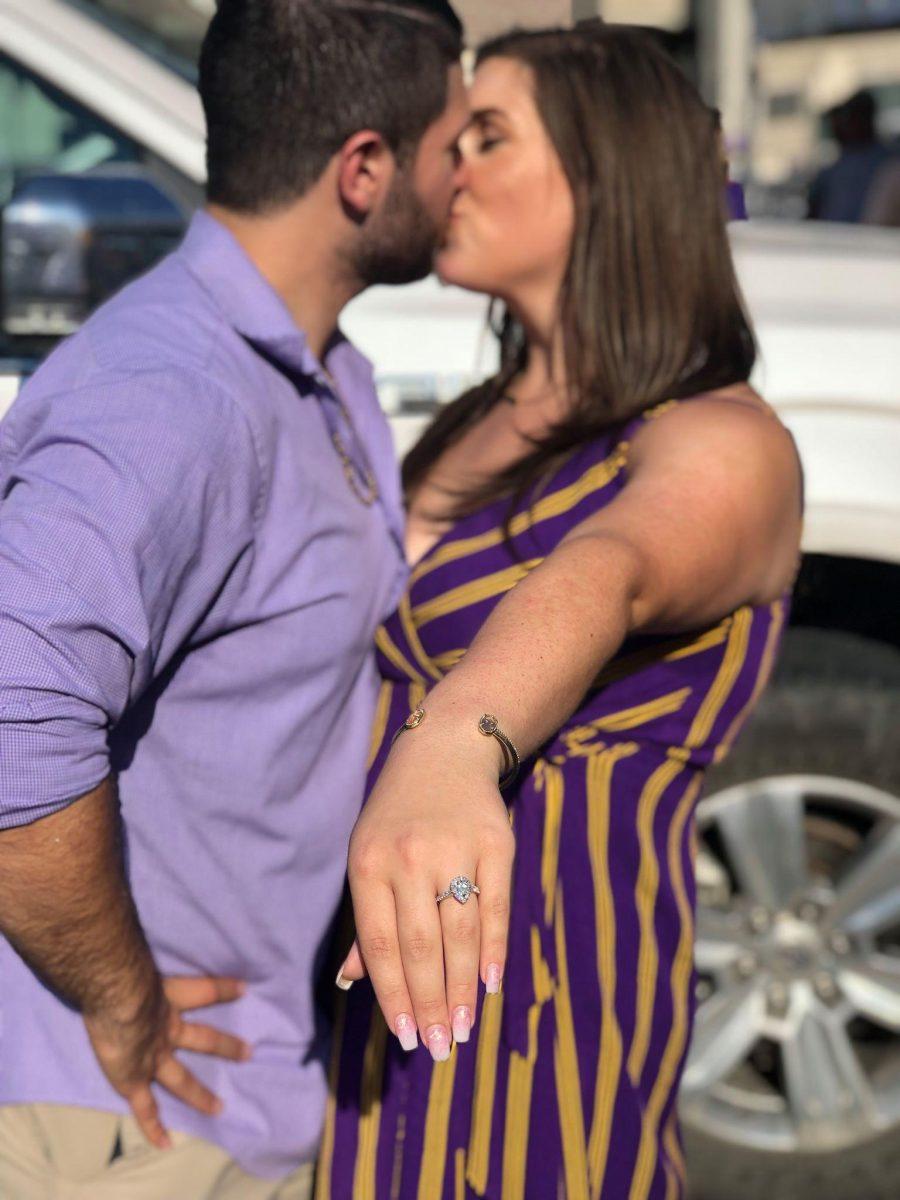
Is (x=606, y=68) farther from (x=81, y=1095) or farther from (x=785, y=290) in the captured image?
(x=81, y=1095)

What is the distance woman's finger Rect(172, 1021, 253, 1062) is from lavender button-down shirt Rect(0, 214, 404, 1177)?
0.05 feet

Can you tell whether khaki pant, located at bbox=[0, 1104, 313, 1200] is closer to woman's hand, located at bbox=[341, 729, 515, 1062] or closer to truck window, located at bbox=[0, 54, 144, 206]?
woman's hand, located at bbox=[341, 729, 515, 1062]

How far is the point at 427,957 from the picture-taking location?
1.01 m

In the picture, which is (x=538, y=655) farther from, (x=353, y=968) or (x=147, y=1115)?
(x=147, y=1115)

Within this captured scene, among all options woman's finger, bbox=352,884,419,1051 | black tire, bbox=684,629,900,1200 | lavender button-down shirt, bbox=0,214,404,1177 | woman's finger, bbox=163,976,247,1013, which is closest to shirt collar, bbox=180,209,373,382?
lavender button-down shirt, bbox=0,214,404,1177

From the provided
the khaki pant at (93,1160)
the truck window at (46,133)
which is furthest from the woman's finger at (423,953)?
the truck window at (46,133)

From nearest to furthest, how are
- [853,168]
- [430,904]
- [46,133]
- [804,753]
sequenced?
[430,904] < [46,133] < [804,753] < [853,168]

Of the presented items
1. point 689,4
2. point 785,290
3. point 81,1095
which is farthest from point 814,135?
point 81,1095

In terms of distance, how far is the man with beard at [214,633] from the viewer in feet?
4.58

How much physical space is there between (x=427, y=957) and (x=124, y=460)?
0.61m

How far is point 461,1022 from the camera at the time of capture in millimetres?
1053

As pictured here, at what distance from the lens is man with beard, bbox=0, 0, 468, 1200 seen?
55.0 inches

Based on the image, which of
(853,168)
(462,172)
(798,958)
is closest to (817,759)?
(798,958)

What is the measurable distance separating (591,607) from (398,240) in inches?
29.7
